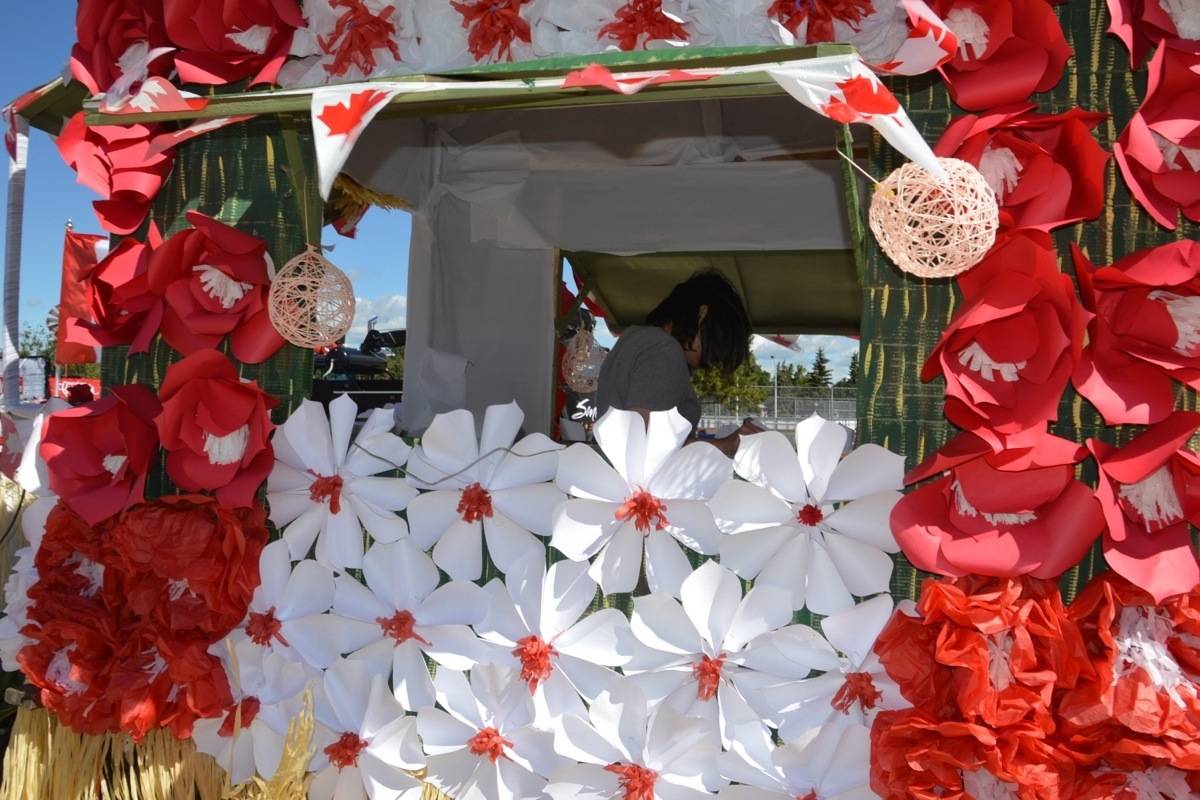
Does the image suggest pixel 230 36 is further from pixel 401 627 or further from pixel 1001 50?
pixel 1001 50

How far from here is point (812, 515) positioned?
1.84m

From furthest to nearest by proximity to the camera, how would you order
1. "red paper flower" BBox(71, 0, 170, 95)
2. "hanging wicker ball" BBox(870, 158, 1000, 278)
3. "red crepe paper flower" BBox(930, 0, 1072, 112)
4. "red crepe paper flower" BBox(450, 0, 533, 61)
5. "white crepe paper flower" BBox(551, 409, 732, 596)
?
"red paper flower" BBox(71, 0, 170, 95)
"red crepe paper flower" BBox(450, 0, 533, 61)
"white crepe paper flower" BBox(551, 409, 732, 596)
"red crepe paper flower" BBox(930, 0, 1072, 112)
"hanging wicker ball" BBox(870, 158, 1000, 278)

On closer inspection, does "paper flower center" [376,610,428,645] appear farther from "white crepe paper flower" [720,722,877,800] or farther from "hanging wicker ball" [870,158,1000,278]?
"hanging wicker ball" [870,158,1000,278]

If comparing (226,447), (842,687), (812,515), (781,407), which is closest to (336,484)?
(226,447)

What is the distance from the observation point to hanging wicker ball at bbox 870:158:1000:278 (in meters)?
1.58

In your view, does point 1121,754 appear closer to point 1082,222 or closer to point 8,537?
point 1082,222

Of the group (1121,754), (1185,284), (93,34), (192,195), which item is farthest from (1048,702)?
(93,34)

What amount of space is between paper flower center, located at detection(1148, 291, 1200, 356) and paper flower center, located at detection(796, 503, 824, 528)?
70cm

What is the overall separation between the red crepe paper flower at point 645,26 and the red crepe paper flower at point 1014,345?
818 mm

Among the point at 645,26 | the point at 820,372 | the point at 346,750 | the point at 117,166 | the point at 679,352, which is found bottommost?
the point at 820,372

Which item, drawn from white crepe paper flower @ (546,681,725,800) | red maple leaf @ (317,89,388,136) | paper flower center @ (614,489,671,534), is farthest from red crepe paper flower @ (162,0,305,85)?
white crepe paper flower @ (546,681,725,800)

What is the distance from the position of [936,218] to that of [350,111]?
1.07 m

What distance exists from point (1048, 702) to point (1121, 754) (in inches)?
7.7

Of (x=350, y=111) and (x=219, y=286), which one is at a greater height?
(x=350, y=111)
